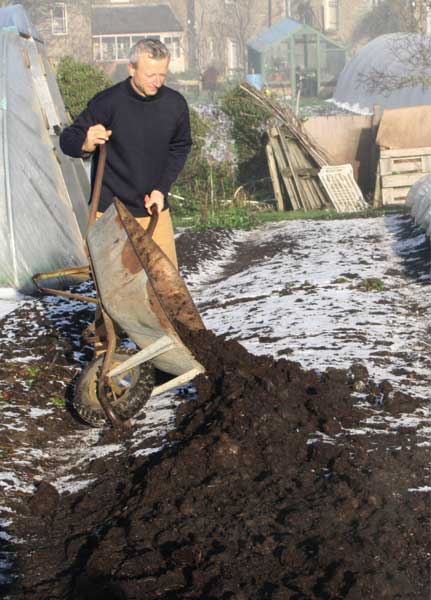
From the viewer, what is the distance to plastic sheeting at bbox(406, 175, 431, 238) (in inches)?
412

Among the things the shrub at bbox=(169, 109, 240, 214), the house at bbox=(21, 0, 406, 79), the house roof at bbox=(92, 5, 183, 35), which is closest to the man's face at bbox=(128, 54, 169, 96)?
the shrub at bbox=(169, 109, 240, 214)

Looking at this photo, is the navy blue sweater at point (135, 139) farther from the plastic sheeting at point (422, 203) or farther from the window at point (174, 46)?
the window at point (174, 46)

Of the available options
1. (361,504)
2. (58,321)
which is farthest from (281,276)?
(361,504)

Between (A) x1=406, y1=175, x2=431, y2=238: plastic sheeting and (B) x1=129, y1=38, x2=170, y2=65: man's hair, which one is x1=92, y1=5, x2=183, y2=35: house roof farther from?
(B) x1=129, y1=38, x2=170, y2=65: man's hair

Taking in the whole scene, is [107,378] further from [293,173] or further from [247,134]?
[247,134]

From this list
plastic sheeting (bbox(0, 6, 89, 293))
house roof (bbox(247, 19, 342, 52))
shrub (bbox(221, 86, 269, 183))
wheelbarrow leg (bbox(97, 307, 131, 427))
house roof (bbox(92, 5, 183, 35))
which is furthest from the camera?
house roof (bbox(92, 5, 183, 35))

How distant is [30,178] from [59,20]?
4997 cm

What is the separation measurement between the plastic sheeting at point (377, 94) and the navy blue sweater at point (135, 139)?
23710 millimetres

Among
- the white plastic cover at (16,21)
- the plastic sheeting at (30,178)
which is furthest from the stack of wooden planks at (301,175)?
the white plastic cover at (16,21)

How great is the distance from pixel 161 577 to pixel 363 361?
2772 millimetres

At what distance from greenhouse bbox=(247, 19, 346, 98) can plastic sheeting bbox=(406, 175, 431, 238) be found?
107 ft

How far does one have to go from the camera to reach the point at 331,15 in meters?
58.7

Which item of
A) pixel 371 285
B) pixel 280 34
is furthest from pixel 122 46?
pixel 371 285

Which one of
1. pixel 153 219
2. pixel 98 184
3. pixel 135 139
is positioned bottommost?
pixel 153 219
